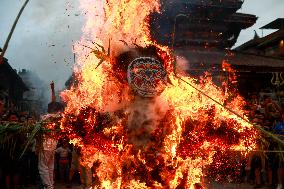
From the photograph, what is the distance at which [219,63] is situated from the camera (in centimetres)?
1430

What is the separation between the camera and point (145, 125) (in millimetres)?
5676

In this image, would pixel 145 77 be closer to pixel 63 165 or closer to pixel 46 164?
pixel 46 164

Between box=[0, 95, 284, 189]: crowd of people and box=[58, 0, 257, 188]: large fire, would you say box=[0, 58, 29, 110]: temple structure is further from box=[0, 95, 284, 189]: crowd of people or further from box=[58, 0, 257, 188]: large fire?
box=[58, 0, 257, 188]: large fire

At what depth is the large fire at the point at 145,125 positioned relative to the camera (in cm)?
558

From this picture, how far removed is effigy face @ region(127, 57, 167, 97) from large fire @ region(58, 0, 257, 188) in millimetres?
14

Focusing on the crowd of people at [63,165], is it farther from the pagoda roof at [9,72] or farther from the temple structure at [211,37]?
the pagoda roof at [9,72]

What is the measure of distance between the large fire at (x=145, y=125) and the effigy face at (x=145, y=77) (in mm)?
14

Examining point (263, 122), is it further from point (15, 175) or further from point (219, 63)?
point (15, 175)

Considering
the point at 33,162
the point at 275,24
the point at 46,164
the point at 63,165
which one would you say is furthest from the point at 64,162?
the point at 275,24

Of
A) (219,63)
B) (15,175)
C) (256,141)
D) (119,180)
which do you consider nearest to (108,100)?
(119,180)

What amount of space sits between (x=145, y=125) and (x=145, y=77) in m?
0.68

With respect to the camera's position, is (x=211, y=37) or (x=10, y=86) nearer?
(x=211, y=37)

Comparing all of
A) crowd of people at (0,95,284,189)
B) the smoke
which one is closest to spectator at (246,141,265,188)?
crowd of people at (0,95,284,189)

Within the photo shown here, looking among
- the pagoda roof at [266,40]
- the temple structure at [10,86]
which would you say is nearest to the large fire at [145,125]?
the temple structure at [10,86]
